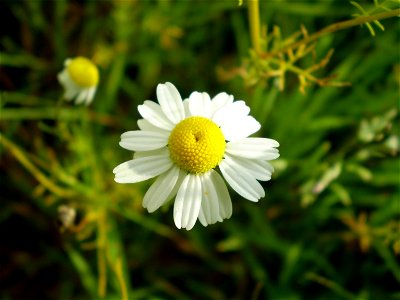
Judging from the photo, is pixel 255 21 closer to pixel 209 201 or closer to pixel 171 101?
pixel 171 101

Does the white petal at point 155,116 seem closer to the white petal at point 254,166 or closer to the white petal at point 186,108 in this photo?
the white petal at point 186,108

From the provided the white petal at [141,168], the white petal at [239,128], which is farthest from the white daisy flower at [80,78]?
the white petal at [239,128]

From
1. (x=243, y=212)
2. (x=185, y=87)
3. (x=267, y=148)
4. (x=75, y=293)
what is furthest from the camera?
(x=185, y=87)

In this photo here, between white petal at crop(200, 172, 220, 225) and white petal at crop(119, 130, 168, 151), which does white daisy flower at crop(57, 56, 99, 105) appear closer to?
white petal at crop(119, 130, 168, 151)

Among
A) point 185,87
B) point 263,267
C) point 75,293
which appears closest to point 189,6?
point 185,87

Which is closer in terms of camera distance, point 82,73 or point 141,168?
point 141,168

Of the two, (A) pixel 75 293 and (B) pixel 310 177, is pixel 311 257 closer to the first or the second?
(B) pixel 310 177

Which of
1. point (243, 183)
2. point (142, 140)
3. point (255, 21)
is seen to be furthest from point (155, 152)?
point (255, 21)
